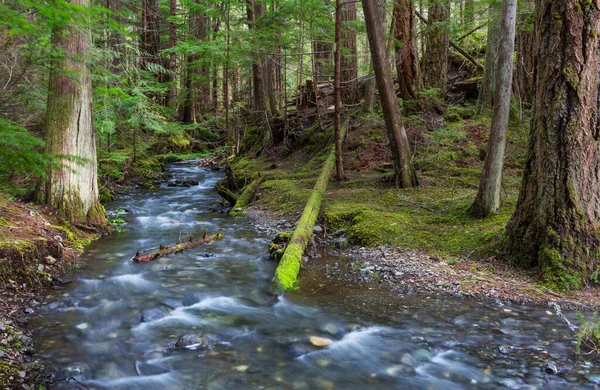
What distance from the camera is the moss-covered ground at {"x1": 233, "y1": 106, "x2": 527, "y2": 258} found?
6.62 meters

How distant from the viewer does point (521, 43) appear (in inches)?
480

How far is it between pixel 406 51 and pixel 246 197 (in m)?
7.00

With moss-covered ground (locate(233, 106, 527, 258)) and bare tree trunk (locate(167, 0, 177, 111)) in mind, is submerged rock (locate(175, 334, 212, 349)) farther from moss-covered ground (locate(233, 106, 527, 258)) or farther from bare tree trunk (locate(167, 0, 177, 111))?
bare tree trunk (locate(167, 0, 177, 111))

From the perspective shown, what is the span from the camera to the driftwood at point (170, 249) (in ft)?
22.0

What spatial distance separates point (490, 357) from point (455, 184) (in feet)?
21.3

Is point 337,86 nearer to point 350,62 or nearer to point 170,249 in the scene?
point 170,249

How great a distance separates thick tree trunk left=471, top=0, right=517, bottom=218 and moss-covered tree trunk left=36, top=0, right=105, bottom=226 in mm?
6733

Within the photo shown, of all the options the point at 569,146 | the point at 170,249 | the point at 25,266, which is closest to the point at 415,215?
the point at 569,146

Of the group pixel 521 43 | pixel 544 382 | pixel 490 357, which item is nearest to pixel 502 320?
pixel 490 357

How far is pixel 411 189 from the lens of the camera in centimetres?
940

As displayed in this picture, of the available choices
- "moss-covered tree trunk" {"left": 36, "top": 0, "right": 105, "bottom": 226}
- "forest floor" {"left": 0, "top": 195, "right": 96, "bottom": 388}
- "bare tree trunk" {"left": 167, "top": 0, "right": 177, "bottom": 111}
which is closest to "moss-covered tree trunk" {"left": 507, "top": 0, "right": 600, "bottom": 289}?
"forest floor" {"left": 0, "top": 195, "right": 96, "bottom": 388}

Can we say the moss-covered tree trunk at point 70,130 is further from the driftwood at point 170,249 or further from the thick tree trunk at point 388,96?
the thick tree trunk at point 388,96

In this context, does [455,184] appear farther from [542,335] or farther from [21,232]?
[21,232]

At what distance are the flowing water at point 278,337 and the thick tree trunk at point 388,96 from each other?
4769 mm
